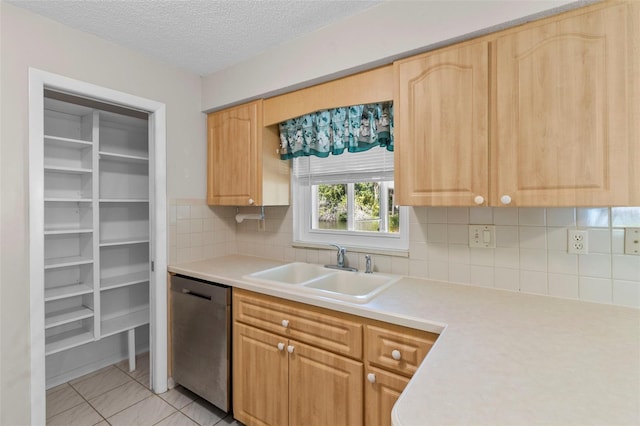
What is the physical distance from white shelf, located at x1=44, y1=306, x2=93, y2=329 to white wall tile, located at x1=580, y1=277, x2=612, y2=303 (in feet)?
10.1

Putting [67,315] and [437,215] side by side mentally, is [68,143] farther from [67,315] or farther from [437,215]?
[437,215]

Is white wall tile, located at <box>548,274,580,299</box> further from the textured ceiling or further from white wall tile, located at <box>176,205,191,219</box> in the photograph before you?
white wall tile, located at <box>176,205,191,219</box>

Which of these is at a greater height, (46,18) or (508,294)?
(46,18)

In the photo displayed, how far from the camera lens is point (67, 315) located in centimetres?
224

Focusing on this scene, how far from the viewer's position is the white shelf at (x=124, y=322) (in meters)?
2.34

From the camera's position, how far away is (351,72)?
1.66m

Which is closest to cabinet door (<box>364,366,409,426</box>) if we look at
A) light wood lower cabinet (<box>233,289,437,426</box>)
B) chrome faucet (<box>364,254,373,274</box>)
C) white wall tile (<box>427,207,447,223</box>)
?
light wood lower cabinet (<box>233,289,437,426</box>)

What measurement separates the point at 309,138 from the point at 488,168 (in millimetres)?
1106

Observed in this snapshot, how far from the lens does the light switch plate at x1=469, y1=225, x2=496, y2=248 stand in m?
1.52

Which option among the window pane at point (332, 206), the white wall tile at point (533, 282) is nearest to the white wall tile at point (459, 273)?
the white wall tile at point (533, 282)

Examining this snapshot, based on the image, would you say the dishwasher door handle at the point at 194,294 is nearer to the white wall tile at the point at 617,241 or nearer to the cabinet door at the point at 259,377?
the cabinet door at the point at 259,377

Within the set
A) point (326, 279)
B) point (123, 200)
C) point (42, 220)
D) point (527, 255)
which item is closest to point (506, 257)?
point (527, 255)

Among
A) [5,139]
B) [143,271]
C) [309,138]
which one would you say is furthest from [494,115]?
[143,271]

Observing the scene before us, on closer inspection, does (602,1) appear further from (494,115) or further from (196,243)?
(196,243)
